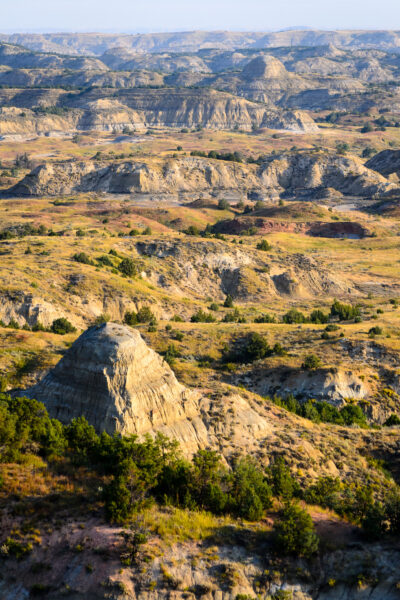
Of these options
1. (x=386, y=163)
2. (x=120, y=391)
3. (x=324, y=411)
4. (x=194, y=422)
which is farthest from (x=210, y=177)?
(x=120, y=391)

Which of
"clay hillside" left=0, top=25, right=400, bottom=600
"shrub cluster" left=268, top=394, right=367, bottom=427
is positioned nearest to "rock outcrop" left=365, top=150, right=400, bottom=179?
"clay hillside" left=0, top=25, right=400, bottom=600

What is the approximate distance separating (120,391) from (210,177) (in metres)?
141

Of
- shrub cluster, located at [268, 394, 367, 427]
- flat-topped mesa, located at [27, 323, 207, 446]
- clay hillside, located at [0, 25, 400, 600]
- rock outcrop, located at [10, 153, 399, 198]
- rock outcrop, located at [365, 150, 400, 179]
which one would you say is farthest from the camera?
rock outcrop, located at [365, 150, 400, 179]

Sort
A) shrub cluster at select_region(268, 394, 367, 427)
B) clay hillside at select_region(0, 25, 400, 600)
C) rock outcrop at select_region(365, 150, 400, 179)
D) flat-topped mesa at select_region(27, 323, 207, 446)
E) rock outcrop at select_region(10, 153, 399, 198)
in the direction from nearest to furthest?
1. clay hillside at select_region(0, 25, 400, 600)
2. flat-topped mesa at select_region(27, 323, 207, 446)
3. shrub cluster at select_region(268, 394, 367, 427)
4. rock outcrop at select_region(10, 153, 399, 198)
5. rock outcrop at select_region(365, 150, 400, 179)

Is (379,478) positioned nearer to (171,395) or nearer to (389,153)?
(171,395)

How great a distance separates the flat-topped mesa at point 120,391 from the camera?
27984 millimetres

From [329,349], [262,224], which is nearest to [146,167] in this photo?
[262,224]

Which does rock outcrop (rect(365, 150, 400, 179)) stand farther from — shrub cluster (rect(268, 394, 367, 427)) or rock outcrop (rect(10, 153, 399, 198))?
shrub cluster (rect(268, 394, 367, 427))

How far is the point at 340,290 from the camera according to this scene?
87.5 meters

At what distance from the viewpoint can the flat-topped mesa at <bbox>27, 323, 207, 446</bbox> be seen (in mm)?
27984

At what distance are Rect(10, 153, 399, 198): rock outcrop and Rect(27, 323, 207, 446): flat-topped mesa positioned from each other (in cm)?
12822

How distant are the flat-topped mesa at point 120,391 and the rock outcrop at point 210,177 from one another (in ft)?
421

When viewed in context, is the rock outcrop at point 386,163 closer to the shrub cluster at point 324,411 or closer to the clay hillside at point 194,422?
the clay hillside at point 194,422

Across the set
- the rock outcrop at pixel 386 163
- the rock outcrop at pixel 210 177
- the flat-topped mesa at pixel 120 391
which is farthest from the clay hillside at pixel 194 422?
the rock outcrop at pixel 386 163
